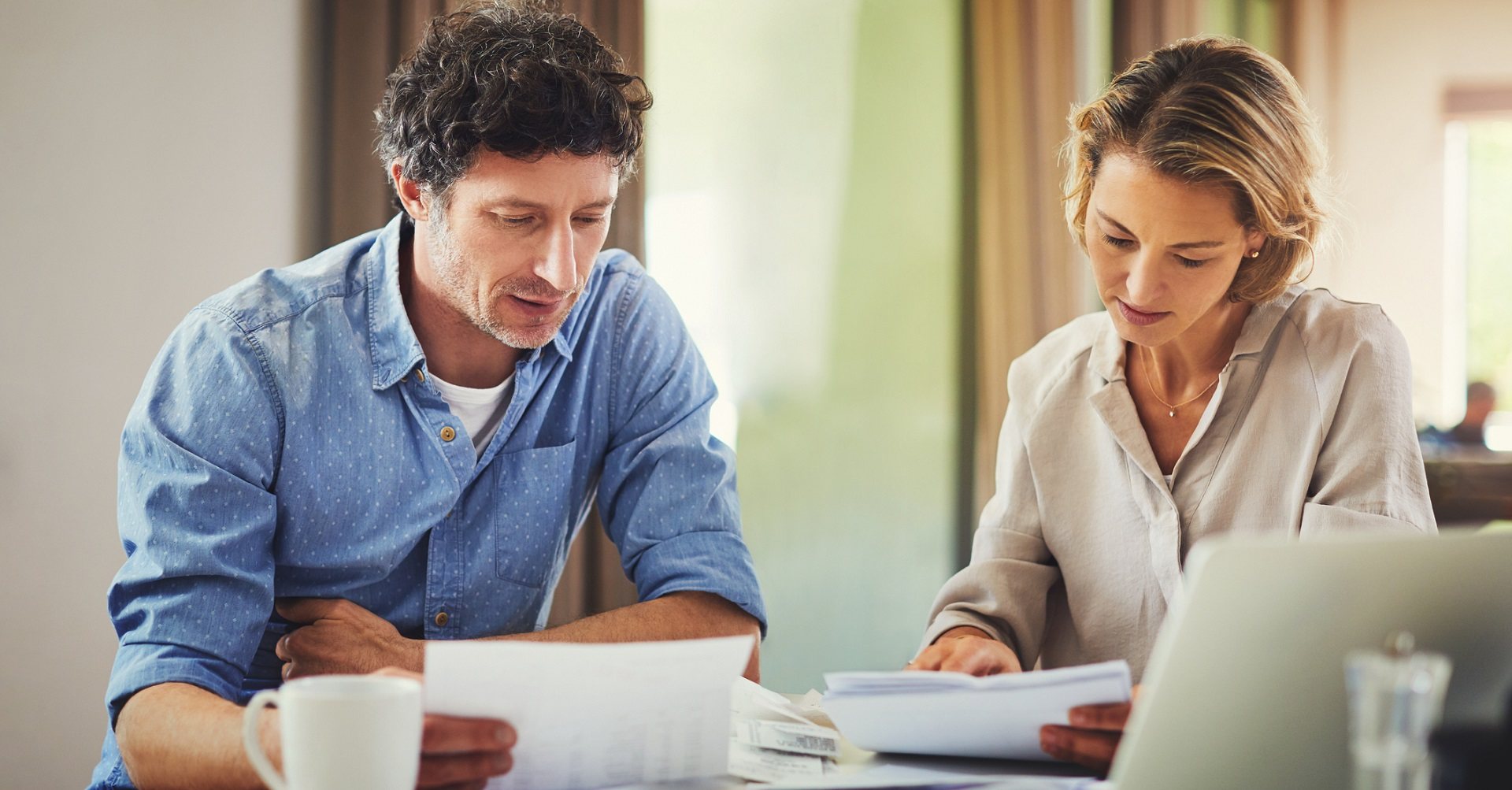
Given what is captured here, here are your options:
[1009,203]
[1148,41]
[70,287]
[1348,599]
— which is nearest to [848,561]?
[1009,203]

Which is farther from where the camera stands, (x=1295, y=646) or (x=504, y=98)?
(x=504, y=98)

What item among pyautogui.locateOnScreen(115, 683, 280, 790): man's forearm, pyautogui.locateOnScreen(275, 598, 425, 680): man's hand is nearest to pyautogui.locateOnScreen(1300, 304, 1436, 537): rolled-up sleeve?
pyautogui.locateOnScreen(275, 598, 425, 680): man's hand

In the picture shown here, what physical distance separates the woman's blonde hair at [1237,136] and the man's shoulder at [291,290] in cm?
91

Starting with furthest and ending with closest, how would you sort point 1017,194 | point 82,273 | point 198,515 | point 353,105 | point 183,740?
point 1017,194
point 353,105
point 82,273
point 198,515
point 183,740

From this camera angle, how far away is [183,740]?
1012 millimetres

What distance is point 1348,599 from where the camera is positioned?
73cm

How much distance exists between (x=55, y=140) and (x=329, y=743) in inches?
61.2

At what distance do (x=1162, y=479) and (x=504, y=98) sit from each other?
2.89 ft

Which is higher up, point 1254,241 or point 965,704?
point 1254,241

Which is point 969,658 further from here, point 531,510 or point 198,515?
point 198,515

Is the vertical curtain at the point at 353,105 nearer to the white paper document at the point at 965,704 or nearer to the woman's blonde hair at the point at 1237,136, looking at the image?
the woman's blonde hair at the point at 1237,136

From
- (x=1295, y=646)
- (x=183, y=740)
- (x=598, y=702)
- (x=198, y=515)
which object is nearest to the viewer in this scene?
(x=1295, y=646)

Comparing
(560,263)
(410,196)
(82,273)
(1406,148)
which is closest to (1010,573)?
(560,263)

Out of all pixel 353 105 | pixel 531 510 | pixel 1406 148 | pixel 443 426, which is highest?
pixel 1406 148
